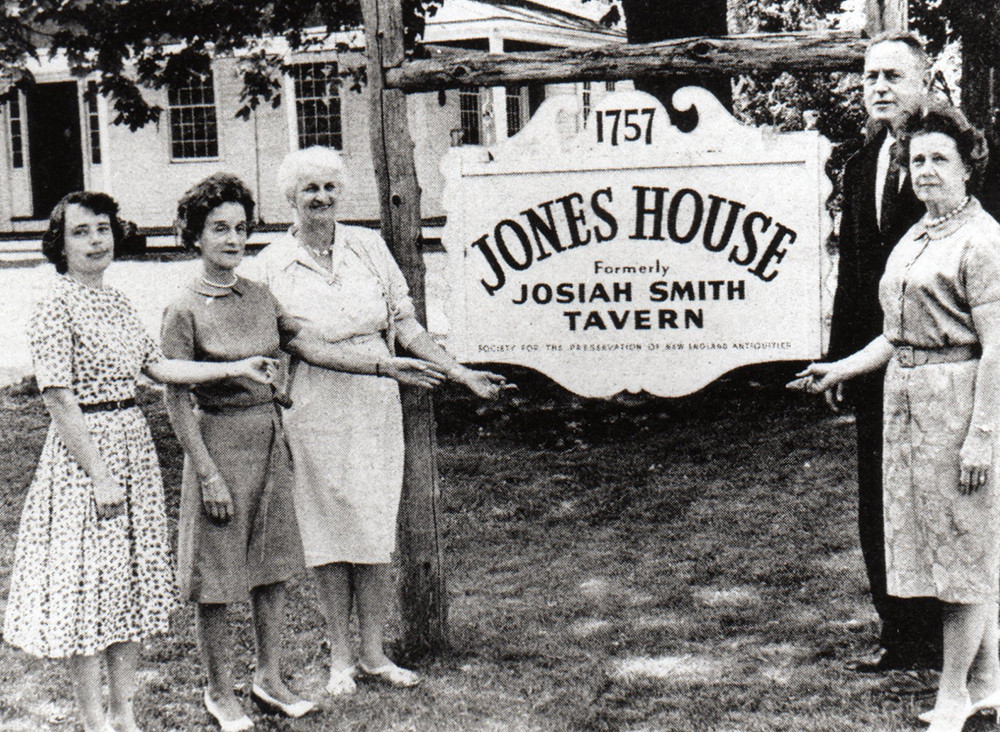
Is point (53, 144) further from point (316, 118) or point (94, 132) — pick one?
point (316, 118)

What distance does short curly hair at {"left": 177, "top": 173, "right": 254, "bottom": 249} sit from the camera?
4.20 m

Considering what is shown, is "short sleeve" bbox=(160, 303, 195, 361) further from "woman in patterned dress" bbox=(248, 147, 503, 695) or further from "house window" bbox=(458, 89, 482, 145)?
"house window" bbox=(458, 89, 482, 145)

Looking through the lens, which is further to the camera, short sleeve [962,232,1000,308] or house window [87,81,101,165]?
house window [87,81,101,165]

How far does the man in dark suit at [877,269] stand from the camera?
14.5ft

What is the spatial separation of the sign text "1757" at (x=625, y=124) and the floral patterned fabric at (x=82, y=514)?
181 cm

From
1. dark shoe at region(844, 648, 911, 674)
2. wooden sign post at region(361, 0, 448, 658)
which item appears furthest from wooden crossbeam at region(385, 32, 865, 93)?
dark shoe at region(844, 648, 911, 674)

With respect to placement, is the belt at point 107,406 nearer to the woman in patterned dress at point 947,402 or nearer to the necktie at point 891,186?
the woman in patterned dress at point 947,402

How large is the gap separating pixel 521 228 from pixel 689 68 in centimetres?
84

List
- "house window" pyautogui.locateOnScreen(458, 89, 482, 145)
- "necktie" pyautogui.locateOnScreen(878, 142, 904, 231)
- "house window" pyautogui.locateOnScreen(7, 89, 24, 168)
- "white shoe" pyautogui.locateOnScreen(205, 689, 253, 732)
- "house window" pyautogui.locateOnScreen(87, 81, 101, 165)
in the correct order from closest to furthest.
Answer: "white shoe" pyautogui.locateOnScreen(205, 689, 253, 732) < "necktie" pyautogui.locateOnScreen(878, 142, 904, 231) < "house window" pyautogui.locateOnScreen(458, 89, 482, 145) < "house window" pyautogui.locateOnScreen(87, 81, 101, 165) < "house window" pyautogui.locateOnScreen(7, 89, 24, 168)

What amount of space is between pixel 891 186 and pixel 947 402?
0.92 meters

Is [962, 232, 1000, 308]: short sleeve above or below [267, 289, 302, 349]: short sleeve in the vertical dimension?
above

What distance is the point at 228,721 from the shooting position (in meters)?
4.41

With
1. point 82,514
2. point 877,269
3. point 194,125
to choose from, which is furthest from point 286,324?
point 194,125

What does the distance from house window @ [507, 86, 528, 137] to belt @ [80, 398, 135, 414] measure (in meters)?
14.7
